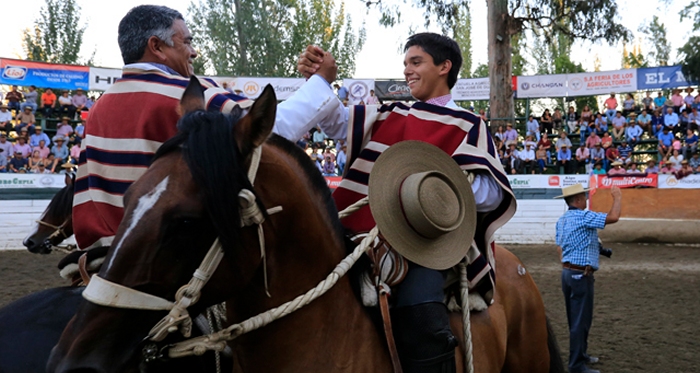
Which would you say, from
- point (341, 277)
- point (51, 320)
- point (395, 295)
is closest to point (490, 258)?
point (395, 295)

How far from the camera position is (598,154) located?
73.2 ft

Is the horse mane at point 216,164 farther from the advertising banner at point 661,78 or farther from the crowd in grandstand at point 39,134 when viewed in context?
the advertising banner at point 661,78

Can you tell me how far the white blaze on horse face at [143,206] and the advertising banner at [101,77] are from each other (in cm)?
2476

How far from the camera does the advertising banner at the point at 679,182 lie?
16797 mm

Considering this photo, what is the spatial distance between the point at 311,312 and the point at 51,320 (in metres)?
1.12

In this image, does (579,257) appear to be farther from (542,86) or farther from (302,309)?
(542,86)

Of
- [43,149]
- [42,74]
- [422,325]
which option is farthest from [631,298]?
[42,74]

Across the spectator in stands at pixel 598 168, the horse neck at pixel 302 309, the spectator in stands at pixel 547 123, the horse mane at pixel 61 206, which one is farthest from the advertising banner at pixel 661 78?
the horse neck at pixel 302 309

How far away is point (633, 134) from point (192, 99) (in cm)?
2423

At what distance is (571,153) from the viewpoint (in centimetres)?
2314

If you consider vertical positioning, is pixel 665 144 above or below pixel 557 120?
below

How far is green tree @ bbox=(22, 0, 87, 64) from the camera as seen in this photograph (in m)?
35.9

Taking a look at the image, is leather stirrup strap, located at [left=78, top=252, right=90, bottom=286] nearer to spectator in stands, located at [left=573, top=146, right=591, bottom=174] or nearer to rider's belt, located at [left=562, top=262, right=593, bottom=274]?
rider's belt, located at [left=562, top=262, right=593, bottom=274]

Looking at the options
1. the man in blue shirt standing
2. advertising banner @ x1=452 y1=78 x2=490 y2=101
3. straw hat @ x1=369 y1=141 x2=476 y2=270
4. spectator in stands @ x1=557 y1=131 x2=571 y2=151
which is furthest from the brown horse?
advertising banner @ x1=452 y1=78 x2=490 y2=101
